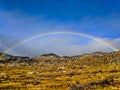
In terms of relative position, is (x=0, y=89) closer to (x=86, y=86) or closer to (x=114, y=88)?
(x=86, y=86)

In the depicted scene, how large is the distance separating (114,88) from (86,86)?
421cm

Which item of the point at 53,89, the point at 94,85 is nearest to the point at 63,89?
the point at 53,89

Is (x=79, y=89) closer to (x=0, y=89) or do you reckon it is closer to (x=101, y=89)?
(x=101, y=89)

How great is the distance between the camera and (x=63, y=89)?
45281 mm

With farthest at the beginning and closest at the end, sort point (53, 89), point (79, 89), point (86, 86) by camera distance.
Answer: point (53, 89), point (86, 86), point (79, 89)

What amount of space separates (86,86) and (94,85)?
252 cm

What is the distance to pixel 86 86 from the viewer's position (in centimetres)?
4291

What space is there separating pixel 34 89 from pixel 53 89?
123 inches

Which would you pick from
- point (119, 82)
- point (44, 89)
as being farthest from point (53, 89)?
point (119, 82)

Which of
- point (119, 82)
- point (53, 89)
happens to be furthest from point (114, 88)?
point (53, 89)

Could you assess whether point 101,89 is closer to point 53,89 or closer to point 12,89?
point 53,89

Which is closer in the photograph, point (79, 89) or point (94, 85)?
point (79, 89)

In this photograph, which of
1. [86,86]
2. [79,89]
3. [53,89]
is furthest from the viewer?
[53,89]

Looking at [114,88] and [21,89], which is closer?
[114,88]
